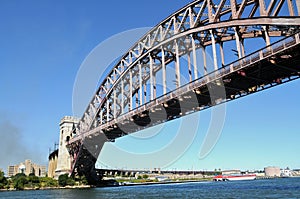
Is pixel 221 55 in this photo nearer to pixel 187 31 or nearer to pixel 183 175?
pixel 187 31

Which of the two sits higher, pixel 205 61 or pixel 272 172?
pixel 205 61

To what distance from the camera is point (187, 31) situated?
35312mm

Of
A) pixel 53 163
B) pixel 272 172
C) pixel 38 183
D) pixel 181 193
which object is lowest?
pixel 272 172

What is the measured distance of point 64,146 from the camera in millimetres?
83250

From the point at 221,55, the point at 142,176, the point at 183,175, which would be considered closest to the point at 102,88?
the point at 221,55

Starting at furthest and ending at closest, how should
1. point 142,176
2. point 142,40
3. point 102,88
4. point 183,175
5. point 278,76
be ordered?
point 183,175 < point 142,176 < point 102,88 < point 142,40 < point 278,76

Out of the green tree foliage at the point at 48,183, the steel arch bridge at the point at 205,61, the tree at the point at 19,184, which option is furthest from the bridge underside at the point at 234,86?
the tree at the point at 19,184

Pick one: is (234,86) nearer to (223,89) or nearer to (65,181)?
(223,89)

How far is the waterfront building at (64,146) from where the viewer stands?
264 ft

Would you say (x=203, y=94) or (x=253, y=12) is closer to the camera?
(x=253, y=12)

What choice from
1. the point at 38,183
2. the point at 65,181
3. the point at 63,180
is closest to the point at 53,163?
the point at 38,183

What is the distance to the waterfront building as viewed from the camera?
3167 inches

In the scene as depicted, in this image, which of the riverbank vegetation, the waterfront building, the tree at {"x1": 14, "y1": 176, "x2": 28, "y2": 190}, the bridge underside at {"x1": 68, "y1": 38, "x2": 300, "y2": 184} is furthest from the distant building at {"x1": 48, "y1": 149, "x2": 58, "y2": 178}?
the bridge underside at {"x1": 68, "y1": 38, "x2": 300, "y2": 184}

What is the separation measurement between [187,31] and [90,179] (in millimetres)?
50979
